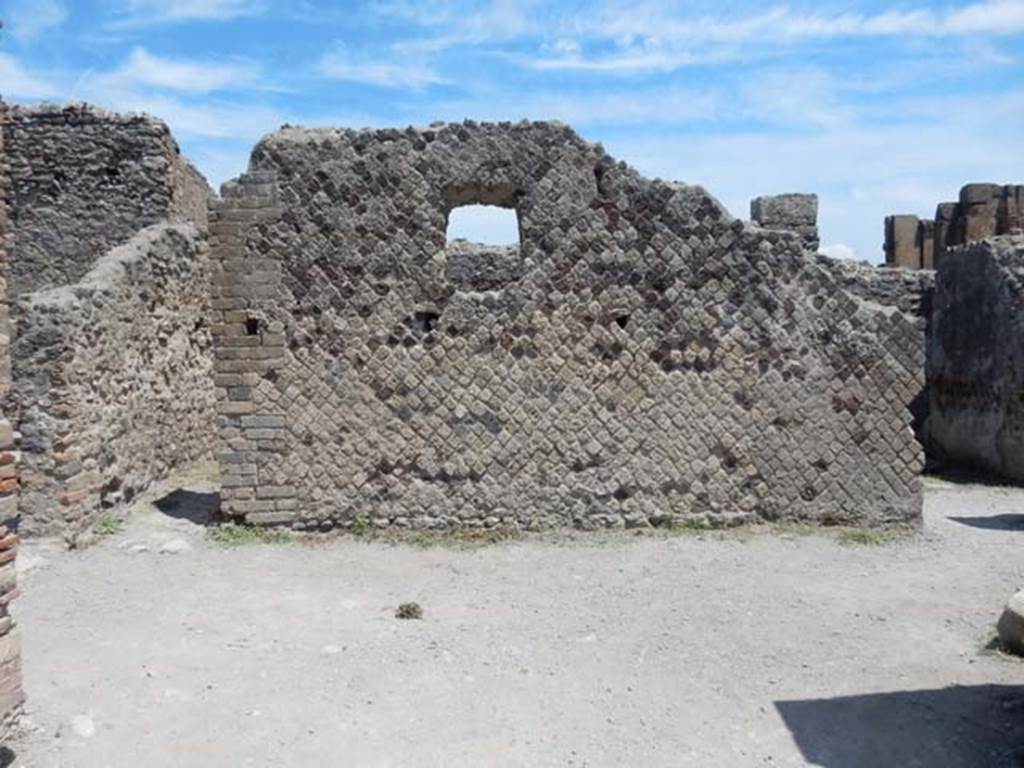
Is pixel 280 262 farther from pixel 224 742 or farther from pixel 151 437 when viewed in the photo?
pixel 224 742

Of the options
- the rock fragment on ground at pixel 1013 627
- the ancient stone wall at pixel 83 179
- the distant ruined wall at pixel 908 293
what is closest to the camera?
the rock fragment on ground at pixel 1013 627

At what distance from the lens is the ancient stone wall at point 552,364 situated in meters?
8.09

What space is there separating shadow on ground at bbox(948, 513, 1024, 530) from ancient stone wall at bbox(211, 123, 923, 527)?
1.23 metres

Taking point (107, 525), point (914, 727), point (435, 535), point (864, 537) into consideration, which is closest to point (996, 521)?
point (864, 537)

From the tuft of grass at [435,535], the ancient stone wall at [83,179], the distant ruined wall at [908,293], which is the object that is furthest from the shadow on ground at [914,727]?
the ancient stone wall at [83,179]

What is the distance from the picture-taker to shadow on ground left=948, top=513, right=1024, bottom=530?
8789 millimetres

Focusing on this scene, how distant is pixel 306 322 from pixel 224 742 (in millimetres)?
4431

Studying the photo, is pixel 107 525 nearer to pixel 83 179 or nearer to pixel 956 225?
pixel 83 179

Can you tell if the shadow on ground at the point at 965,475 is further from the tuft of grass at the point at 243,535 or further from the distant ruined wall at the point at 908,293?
the tuft of grass at the point at 243,535

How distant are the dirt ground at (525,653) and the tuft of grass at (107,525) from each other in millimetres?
135

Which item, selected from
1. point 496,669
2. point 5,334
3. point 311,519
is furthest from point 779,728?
point 311,519

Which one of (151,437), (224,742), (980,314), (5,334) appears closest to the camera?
(5,334)

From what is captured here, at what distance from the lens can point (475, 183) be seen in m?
8.09

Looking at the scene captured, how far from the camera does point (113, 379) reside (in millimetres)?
8547
